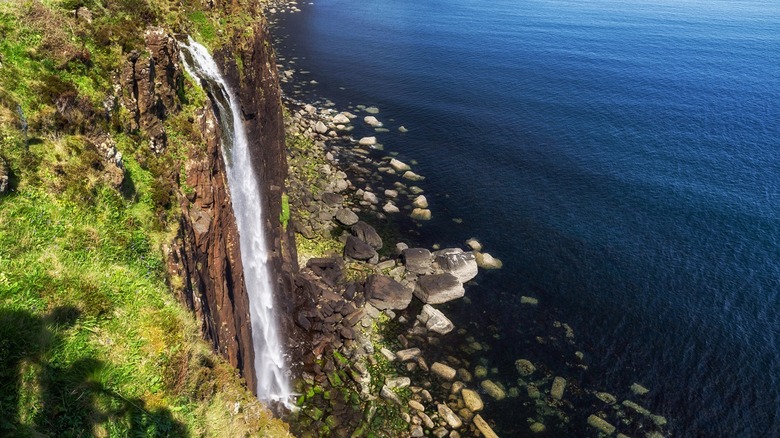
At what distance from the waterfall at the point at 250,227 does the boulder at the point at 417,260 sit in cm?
1586

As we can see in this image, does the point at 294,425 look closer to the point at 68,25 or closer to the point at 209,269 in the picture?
the point at 209,269

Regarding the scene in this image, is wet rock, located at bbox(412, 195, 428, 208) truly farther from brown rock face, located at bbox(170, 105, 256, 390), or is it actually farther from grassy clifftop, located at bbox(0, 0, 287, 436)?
grassy clifftop, located at bbox(0, 0, 287, 436)

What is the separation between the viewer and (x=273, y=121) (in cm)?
4647

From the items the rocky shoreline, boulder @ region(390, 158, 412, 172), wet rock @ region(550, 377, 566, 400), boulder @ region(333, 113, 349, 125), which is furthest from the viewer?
boulder @ region(333, 113, 349, 125)

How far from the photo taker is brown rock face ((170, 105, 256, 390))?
1836 cm

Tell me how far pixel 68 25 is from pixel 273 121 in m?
28.0

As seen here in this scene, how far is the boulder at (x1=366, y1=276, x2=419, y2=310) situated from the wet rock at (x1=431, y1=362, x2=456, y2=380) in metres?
6.67

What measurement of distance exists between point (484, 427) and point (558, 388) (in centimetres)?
748

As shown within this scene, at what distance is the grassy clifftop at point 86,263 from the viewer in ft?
35.4

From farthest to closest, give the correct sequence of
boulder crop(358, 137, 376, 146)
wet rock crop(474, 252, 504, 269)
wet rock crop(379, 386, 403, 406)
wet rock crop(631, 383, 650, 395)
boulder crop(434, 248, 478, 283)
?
boulder crop(358, 137, 376, 146)
wet rock crop(474, 252, 504, 269)
boulder crop(434, 248, 478, 283)
wet rock crop(631, 383, 650, 395)
wet rock crop(379, 386, 403, 406)

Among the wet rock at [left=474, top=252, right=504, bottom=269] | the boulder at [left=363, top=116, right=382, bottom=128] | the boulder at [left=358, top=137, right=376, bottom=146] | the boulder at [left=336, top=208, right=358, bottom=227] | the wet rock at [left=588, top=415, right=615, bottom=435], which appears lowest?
the wet rock at [left=588, top=415, right=615, bottom=435]

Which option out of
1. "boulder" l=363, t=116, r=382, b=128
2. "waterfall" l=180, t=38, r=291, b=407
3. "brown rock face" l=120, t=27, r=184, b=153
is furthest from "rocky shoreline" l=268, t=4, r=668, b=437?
"boulder" l=363, t=116, r=382, b=128

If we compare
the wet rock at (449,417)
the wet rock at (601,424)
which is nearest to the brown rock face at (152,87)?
the wet rock at (449,417)

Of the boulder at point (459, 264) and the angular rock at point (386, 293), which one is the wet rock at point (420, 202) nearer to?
the boulder at point (459, 264)
